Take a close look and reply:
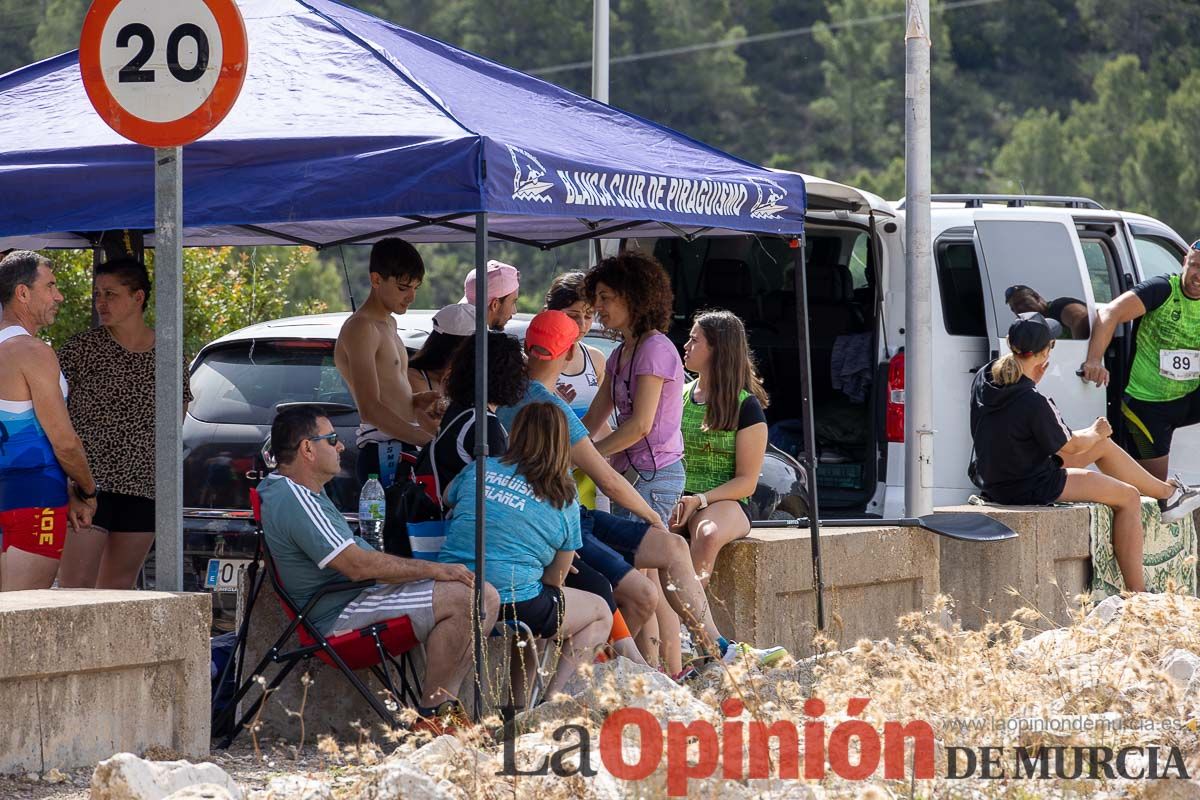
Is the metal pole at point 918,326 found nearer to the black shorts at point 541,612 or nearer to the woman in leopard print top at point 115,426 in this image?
the black shorts at point 541,612

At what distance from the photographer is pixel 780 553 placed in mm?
7223

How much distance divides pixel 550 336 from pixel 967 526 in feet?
9.54

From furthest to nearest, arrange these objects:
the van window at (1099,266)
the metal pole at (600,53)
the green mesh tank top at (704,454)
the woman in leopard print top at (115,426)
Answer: the metal pole at (600,53) < the van window at (1099,266) < the green mesh tank top at (704,454) < the woman in leopard print top at (115,426)

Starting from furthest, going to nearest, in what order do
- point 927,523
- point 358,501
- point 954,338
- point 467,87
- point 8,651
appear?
point 954,338 → point 927,523 → point 358,501 → point 467,87 → point 8,651

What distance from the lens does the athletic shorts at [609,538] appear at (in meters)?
6.21

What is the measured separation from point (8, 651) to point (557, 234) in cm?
423

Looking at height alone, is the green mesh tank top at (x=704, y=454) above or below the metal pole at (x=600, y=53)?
below

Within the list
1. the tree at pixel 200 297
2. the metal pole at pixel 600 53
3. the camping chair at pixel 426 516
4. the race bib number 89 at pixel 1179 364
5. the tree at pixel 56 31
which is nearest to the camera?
the camping chair at pixel 426 516

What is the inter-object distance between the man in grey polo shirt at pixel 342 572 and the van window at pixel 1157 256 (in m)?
5.91

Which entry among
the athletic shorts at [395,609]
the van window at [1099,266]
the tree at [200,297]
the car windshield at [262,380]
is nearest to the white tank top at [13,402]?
the athletic shorts at [395,609]

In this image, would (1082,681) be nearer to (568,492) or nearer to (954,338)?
(568,492)

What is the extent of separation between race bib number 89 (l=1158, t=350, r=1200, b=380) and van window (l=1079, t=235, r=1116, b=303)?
0.51 m

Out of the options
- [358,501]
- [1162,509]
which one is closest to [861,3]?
[1162,509]

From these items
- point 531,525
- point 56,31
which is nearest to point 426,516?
point 531,525
